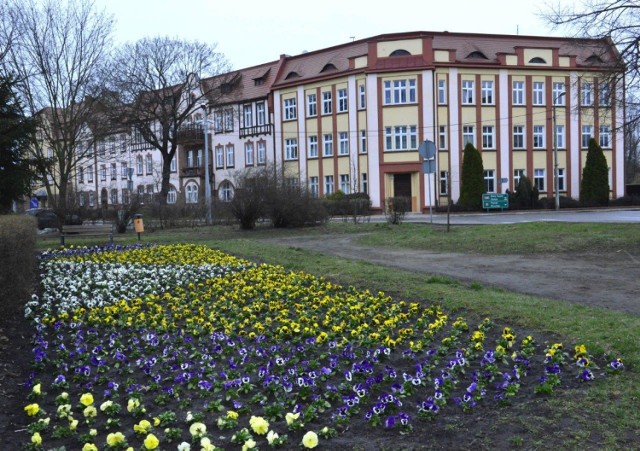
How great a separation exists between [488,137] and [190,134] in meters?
27.4

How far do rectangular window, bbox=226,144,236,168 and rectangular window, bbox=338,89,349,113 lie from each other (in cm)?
1526

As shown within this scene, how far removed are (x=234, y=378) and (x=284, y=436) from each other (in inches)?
64.1

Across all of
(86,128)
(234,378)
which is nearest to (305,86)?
(86,128)

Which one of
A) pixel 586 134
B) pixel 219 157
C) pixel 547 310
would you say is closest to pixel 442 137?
pixel 586 134

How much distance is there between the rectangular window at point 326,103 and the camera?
56197 mm

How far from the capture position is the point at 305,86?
57906 mm

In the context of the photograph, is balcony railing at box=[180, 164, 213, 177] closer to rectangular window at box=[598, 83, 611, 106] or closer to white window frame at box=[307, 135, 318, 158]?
white window frame at box=[307, 135, 318, 158]

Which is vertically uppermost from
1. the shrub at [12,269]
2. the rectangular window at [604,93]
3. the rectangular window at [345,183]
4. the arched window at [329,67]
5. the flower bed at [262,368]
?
the arched window at [329,67]

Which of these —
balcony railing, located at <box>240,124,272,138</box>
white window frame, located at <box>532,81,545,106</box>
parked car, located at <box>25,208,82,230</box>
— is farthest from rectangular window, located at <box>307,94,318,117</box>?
parked car, located at <box>25,208,82,230</box>

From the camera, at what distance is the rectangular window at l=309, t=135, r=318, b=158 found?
188 ft

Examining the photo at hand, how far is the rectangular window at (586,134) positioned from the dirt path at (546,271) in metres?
42.4

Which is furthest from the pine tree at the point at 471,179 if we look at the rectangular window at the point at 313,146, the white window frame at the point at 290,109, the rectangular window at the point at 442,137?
the white window frame at the point at 290,109

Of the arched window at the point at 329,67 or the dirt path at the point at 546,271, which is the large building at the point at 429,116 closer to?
the arched window at the point at 329,67

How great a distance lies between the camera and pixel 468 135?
5347cm
